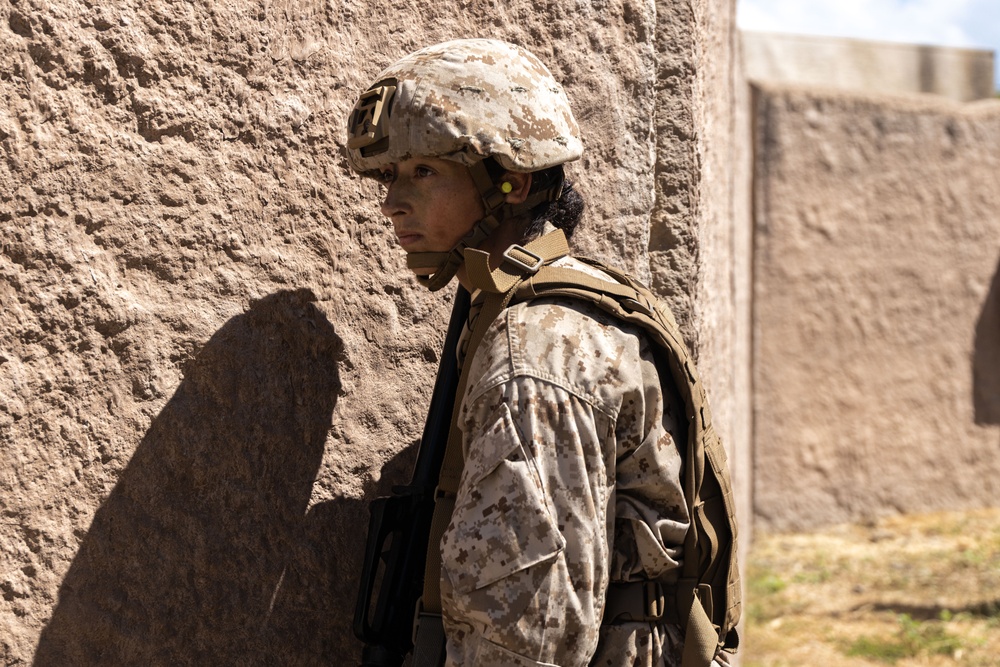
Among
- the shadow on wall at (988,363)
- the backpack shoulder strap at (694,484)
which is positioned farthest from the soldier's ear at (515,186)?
the shadow on wall at (988,363)

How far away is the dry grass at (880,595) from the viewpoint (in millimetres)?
A: 4566

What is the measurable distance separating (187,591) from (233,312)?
0.50 meters

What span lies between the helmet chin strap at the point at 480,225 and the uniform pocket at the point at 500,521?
34cm

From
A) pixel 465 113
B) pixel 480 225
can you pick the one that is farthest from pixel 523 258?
pixel 465 113

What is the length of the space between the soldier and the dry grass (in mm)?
3228

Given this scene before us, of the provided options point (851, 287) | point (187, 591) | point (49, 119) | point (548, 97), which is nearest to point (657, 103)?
point (548, 97)

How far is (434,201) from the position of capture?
163 cm

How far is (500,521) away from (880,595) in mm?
4775

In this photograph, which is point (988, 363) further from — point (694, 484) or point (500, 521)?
point (500, 521)

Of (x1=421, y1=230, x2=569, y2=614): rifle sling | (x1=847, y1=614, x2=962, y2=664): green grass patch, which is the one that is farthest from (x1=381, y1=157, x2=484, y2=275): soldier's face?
(x1=847, y1=614, x2=962, y2=664): green grass patch

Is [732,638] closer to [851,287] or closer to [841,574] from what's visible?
[841,574]

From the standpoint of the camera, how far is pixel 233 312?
1878 millimetres

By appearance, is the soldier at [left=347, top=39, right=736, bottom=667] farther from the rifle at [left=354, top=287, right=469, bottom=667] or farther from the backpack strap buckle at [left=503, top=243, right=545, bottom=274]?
the rifle at [left=354, top=287, right=469, bottom=667]

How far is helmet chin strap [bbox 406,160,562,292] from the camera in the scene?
1.61 metres
